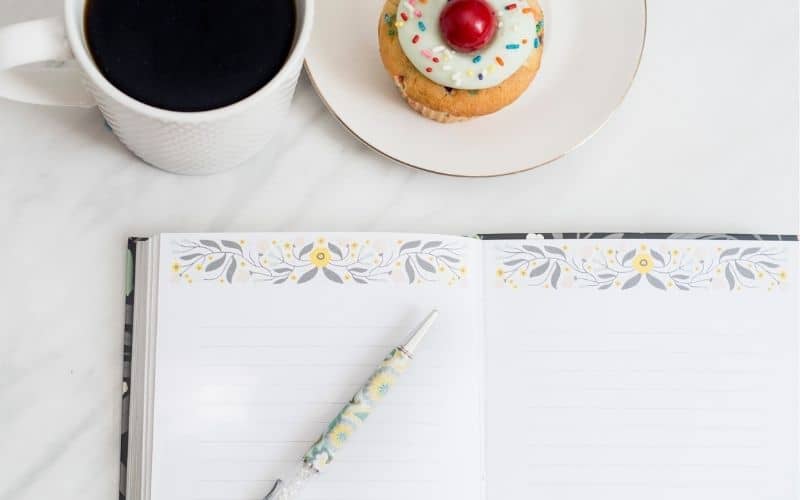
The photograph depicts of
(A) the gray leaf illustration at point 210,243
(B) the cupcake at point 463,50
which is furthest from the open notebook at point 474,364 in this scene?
(B) the cupcake at point 463,50

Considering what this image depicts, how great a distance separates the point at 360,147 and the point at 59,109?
25cm

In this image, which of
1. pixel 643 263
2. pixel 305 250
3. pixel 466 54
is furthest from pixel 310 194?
pixel 643 263

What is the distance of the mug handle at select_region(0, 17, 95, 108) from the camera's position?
431mm

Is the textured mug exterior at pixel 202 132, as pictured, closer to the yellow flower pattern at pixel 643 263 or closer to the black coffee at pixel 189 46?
the black coffee at pixel 189 46

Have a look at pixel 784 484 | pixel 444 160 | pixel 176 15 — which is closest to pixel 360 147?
pixel 444 160

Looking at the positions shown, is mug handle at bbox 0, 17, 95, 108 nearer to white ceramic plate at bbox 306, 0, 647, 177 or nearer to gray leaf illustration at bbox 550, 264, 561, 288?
white ceramic plate at bbox 306, 0, 647, 177

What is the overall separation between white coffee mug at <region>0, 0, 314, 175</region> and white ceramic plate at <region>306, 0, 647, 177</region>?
87 millimetres

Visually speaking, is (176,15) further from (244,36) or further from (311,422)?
(311,422)

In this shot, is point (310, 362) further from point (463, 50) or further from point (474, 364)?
point (463, 50)

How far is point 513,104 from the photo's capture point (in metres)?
0.63

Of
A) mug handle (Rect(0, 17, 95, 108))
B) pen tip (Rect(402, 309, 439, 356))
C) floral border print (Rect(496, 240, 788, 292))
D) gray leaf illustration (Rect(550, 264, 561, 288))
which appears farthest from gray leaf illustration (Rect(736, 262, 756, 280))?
mug handle (Rect(0, 17, 95, 108))

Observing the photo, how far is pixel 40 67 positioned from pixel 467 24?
294 millimetres

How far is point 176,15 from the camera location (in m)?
0.50

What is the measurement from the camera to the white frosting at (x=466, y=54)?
1.83 feet
